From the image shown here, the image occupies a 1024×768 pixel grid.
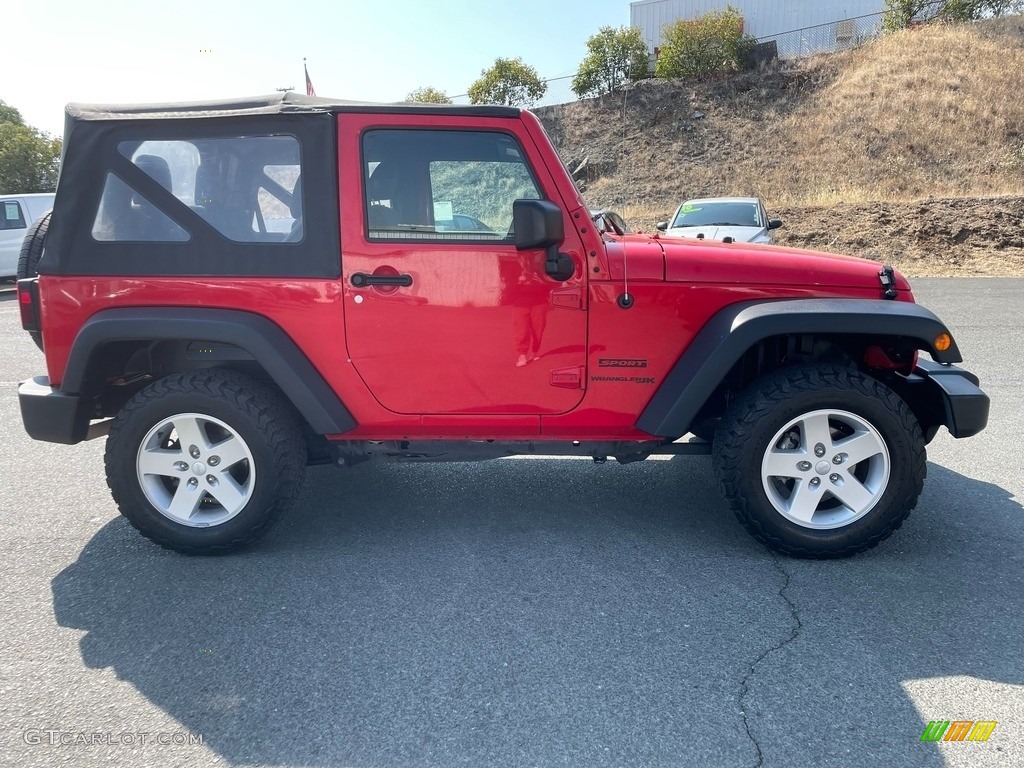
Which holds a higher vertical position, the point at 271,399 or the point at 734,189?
the point at 734,189

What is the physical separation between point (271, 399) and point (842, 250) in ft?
55.4

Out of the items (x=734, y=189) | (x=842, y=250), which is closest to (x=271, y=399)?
(x=842, y=250)

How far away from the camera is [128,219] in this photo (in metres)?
3.44

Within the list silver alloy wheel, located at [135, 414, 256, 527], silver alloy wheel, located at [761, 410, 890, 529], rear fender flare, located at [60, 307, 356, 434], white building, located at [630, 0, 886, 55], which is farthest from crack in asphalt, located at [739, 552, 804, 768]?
white building, located at [630, 0, 886, 55]

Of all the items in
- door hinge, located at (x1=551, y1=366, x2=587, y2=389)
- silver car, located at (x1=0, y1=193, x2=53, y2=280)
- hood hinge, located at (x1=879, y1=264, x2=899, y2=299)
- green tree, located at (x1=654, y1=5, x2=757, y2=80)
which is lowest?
door hinge, located at (x1=551, y1=366, x2=587, y2=389)

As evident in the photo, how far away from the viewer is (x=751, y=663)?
269cm

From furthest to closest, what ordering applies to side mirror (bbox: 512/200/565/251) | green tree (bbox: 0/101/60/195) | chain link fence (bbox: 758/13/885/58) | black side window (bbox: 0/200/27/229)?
1. chain link fence (bbox: 758/13/885/58)
2. green tree (bbox: 0/101/60/195)
3. black side window (bbox: 0/200/27/229)
4. side mirror (bbox: 512/200/565/251)

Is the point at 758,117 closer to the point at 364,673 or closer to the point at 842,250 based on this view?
the point at 842,250

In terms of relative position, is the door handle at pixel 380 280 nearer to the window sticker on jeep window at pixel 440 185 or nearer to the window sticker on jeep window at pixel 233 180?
the window sticker on jeep window at pixel 440 185

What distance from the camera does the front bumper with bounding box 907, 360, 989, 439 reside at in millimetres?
3406

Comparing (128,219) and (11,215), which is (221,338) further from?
(11,215)

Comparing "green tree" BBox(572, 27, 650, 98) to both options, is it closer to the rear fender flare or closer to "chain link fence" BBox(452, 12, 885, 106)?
"chain link fence" BBox(452, 12, 885, 106)

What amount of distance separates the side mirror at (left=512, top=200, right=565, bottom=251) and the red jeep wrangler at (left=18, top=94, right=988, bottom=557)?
0.10m

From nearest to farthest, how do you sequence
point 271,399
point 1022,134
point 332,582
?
point 332,582, point 271,399, point 1022,134
